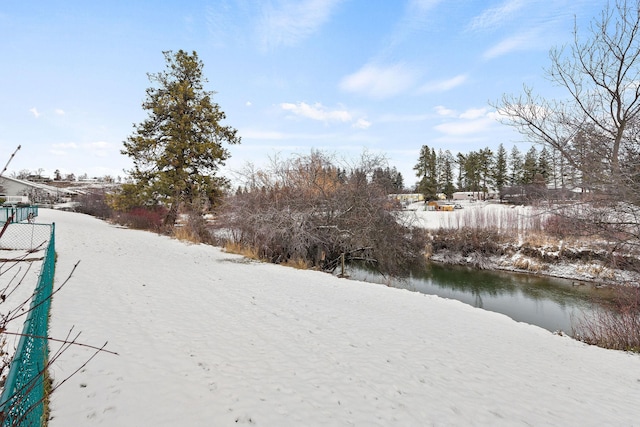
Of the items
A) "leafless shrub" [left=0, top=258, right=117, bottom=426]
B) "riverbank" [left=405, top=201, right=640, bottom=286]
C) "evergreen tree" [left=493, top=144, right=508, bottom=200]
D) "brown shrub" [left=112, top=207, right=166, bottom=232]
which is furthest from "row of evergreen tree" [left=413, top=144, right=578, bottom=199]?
"leafless shrub" [left=0, top=258, right=117, bottom=426]

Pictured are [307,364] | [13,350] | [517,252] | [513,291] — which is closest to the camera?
[13,350]

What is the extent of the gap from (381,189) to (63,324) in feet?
48.8

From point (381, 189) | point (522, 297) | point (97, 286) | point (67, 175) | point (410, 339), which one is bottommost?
point (522, 297)

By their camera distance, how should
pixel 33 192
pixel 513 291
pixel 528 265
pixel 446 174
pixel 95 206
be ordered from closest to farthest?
pixel 513 291 < pixel 528 265 < pixel 95 206 < pixel 33 192 < pixel 446 174

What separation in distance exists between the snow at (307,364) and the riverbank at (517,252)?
1204cm

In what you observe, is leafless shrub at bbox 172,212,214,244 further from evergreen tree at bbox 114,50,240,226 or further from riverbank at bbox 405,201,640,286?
riverbank at bbox 405,201,640,286

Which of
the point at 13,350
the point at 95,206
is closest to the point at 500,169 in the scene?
the point at 95,206

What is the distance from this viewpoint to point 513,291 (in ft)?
59.3

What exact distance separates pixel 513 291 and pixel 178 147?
887 inches

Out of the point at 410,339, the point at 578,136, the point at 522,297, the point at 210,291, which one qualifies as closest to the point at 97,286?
the point at 210,291

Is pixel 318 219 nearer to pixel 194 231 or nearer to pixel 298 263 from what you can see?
pixel 298 263

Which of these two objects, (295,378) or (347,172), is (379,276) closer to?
(347,172)

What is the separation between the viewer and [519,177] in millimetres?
66812

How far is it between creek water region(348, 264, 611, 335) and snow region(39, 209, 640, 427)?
5491 millimetres
